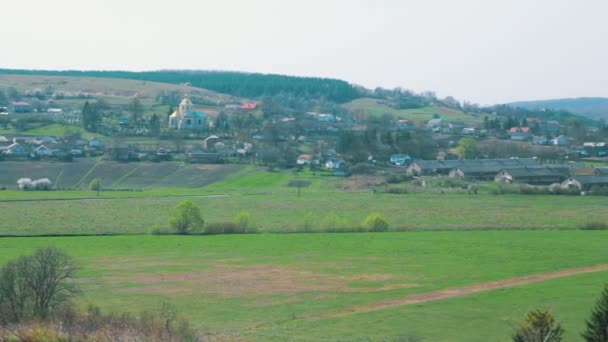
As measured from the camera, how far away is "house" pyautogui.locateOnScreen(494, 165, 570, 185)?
2832 inches

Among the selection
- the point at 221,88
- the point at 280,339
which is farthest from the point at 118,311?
the point at 221,88

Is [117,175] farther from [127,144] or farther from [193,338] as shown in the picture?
[193,338]

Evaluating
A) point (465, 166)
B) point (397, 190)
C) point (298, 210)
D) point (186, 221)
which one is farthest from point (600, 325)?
point (465, 166)

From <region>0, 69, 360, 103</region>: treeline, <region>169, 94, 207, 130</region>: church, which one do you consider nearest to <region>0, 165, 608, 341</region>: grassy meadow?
<region>169, 94, 207, 130</region>: church

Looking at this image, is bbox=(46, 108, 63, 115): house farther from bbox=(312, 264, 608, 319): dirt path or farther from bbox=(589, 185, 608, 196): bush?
bbox=(312, 264, 608, 319): dirt path

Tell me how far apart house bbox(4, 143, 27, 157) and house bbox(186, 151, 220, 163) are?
44.7ft

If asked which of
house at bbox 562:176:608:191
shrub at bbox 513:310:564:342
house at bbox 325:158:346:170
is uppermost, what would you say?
shrub at bbox 513:310:564:342

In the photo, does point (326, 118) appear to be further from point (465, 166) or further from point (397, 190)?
point (397, 190)

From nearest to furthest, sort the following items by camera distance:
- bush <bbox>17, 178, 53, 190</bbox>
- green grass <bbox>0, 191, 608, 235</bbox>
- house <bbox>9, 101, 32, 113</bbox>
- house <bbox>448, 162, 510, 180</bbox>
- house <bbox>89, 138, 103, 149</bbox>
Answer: green grass <bbox>0, 191, 608, 235</bbox> < bush <bbox>17, 178, 53, 190</bbox> < house <bbox>448, 162, 510, 180</bbox> < house <bbox>89, 138, 103, 149</bbox> < house <bbox>9, 101, 32, 113</bbox>

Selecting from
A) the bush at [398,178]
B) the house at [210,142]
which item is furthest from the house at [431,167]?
the house at [210,142]

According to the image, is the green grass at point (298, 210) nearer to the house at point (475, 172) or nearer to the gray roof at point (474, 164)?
the house at point (475, 172)

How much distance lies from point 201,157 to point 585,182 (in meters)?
31.4

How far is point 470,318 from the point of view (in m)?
26.5

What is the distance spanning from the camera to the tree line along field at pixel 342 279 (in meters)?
26.0
